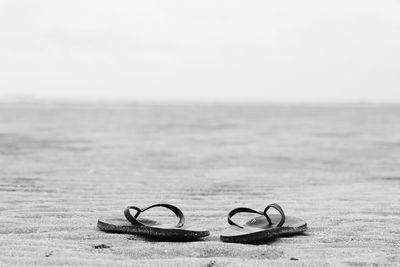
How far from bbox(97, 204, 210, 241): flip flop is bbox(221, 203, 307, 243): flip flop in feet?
0.59

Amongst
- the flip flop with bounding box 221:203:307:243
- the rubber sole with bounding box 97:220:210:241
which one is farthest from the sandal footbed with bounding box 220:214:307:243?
the rubber sole with bounding box 97:220:210:241

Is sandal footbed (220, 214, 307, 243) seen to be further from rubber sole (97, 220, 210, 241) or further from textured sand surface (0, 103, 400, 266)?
rubber sole (97, 220, 210, 241)

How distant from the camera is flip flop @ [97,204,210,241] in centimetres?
355

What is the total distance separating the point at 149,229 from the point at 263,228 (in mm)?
682

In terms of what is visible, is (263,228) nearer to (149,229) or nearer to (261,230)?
(261,230)

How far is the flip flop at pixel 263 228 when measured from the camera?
11.5ft

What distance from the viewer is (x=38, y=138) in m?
12.2

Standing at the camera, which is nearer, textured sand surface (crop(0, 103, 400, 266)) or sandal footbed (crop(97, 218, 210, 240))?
textured sand surface (crop(0, 103, 400, 266))

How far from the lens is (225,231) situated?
3.63 m

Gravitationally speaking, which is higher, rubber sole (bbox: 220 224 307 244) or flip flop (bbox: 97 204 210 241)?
flip flop (bbox: 97 204 210 241)

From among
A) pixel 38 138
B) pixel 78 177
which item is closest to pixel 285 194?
pixel 78 177

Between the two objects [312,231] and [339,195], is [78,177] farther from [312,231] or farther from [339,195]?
[312,231]

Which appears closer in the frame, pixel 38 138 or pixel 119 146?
pixel 119 146

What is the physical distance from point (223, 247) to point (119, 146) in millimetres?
7504
